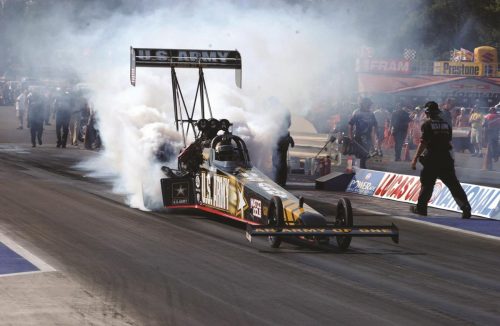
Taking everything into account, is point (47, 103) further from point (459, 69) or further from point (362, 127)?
point (459, 69)

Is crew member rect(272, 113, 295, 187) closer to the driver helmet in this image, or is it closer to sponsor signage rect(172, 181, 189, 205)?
sponsor signage rect(172, 181, 189, 205)

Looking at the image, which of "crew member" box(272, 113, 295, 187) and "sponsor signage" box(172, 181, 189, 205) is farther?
"crew member" box(272, 113, 295, 187)

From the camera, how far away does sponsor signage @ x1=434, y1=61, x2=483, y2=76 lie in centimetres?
4682

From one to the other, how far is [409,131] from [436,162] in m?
16.7

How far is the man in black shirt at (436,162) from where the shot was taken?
58.5ft

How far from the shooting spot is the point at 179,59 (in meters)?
19.4

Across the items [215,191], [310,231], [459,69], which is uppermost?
[459,69]

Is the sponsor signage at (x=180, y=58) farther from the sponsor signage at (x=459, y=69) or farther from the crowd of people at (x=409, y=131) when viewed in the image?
the sponsor signage at (x=459, y=69)

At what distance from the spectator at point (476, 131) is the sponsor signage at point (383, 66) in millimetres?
11053

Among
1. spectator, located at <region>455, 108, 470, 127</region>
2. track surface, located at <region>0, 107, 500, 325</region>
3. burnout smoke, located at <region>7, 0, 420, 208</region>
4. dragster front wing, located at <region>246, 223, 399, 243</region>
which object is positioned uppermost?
→ burnout smoke, located at <region>7, 0, 420, 208</region>

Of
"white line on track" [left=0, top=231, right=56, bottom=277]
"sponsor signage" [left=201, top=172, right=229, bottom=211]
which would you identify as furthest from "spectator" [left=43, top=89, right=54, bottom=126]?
"white line on track" [left=0, top=231, right=56, bottom=277]

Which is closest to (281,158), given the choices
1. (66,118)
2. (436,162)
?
(436,162)

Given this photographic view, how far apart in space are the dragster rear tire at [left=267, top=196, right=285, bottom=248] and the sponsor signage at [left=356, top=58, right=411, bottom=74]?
30145mm

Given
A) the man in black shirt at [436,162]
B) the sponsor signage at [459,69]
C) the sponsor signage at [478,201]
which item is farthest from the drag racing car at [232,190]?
the sponsor signage at [459,69]
